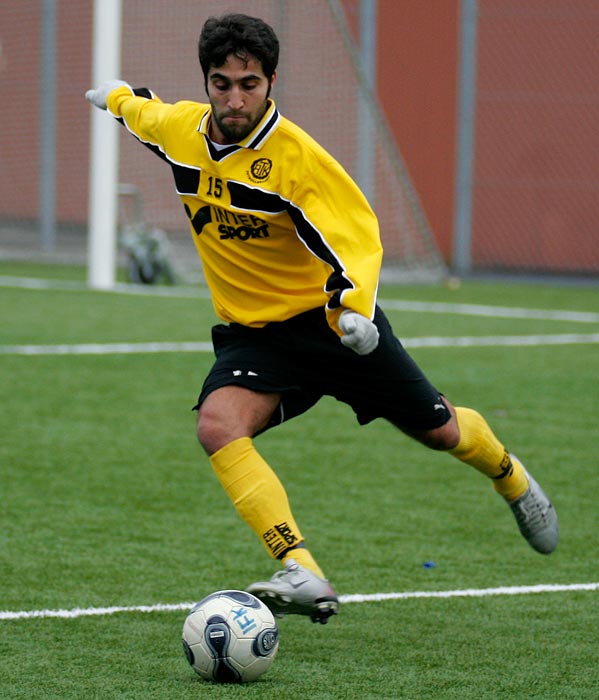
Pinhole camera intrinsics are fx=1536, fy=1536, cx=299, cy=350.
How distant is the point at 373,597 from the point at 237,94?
1.59 metres

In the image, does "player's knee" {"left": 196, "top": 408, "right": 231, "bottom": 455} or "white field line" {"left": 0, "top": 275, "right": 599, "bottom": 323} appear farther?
"white field line" {"left": 0, "top": 275, "right": 599, "bottom": 323}

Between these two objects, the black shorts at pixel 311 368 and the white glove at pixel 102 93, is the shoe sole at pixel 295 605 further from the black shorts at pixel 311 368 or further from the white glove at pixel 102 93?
the white glove at pixel 102 93

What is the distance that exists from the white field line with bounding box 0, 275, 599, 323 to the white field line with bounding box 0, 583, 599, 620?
852 centimetres

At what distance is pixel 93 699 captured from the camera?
143 inches

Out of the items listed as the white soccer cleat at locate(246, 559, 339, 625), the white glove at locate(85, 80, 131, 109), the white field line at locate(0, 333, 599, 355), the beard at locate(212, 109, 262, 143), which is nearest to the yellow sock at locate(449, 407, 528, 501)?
the white soccer cleat at locate(246, 559, 339, 625)

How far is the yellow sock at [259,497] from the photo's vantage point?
4.13m

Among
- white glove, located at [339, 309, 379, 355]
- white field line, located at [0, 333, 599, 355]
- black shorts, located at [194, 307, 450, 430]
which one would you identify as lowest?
white field line, located at [0, 333, 599, 355]

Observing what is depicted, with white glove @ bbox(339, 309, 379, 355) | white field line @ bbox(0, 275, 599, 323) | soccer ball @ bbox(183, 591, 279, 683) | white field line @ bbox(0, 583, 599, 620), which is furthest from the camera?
white field line @ bbox(0, 275, 599, 323)

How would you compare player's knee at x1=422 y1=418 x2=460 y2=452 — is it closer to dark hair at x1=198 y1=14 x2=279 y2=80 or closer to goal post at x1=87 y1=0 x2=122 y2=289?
dark hair at x1=198 y1=14 x2=279 y2=80

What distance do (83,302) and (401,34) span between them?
23.9 feet

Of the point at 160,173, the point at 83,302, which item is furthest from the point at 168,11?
the point at 83,302

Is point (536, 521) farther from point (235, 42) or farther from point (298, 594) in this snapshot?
point (235, 42)

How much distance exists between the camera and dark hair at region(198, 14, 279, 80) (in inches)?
169

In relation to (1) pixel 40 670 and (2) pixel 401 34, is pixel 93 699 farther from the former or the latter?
(2) pixel 401 34
